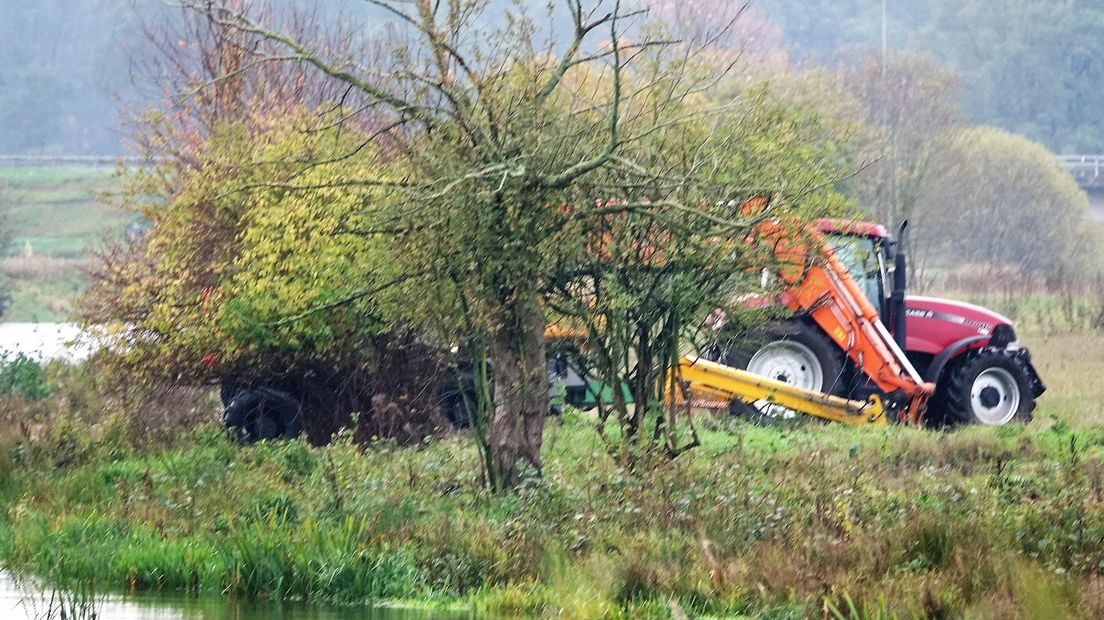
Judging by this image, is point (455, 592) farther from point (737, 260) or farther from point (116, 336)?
point (116, 336)

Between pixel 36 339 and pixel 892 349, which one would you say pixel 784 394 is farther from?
pixel 36 339

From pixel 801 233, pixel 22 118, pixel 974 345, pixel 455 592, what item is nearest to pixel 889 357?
pixel 974 345

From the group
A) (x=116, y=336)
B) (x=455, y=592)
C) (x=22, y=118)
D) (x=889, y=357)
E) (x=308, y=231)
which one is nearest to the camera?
(x=455, y=592)

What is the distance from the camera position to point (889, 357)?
20672 millimetres

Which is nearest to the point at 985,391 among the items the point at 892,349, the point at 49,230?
the point at 892,349

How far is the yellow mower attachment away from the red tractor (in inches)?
10.6

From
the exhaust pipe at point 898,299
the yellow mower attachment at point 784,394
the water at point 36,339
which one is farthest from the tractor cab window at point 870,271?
the water at point 36,339

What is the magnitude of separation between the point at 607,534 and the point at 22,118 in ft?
274

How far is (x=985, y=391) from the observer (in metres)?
21.7

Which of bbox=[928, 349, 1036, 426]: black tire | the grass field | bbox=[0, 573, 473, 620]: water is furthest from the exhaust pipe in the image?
the grass field

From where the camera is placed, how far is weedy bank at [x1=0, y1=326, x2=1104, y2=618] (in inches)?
424

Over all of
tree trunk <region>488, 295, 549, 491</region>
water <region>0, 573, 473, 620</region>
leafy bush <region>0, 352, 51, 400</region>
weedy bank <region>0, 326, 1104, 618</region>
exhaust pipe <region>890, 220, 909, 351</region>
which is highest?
exhaust pipe <region>890, 220, 909, 351</region>

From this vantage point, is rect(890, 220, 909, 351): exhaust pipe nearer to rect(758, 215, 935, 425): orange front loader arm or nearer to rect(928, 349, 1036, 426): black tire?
rect(758, 215, 935, 425): orange front loader arm

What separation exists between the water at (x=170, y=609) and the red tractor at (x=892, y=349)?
912 cm
